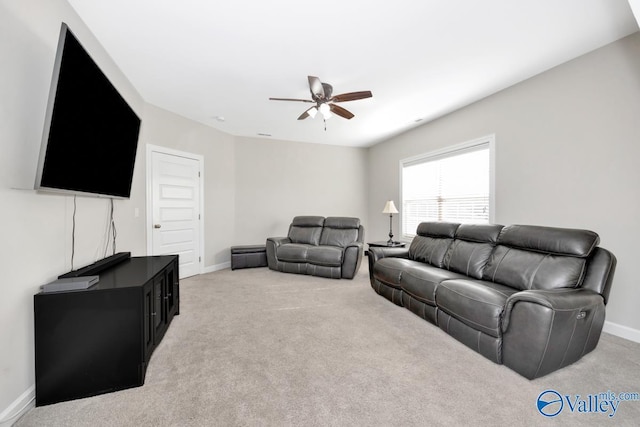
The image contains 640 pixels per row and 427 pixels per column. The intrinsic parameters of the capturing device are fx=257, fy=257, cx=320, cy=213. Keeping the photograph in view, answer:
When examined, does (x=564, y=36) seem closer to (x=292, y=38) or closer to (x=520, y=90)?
(x=520, y=90)

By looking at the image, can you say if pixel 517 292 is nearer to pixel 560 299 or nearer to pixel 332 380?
pixel 560 299

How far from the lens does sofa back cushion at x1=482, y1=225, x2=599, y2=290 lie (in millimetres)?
2025

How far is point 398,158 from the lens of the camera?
5352mm

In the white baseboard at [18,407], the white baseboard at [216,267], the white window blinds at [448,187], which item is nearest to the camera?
the white baseboard at [18,407]

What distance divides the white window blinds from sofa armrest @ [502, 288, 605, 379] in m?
1.98

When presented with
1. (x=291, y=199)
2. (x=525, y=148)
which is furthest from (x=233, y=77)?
(x=525, y=148)

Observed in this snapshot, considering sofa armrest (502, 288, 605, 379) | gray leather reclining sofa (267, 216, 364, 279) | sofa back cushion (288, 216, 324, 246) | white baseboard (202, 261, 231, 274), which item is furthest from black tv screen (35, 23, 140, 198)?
sofa back cushion (288, 216, 324, 246)

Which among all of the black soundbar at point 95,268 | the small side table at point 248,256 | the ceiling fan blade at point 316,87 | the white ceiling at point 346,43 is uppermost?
the white ceiling at point 346,43

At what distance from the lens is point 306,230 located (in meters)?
5.26

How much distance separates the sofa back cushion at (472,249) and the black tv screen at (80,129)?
3.43 meters

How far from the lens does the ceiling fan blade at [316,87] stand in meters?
2.54

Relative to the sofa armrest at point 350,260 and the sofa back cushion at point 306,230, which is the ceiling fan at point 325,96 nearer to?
the sofa armrest at point 350,260

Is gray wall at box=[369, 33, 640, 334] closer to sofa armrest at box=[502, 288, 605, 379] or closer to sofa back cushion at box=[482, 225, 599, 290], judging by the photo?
sofa back cushion at box=[482, 225, 599, 290]

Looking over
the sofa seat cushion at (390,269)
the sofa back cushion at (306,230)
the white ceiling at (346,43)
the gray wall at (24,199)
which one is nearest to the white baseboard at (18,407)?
the gray wall at (24,199)
